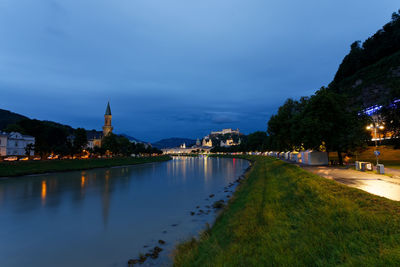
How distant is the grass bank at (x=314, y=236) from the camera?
20.9 ft

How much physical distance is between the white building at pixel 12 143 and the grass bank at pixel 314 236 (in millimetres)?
91949

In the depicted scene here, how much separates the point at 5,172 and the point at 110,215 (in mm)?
40038

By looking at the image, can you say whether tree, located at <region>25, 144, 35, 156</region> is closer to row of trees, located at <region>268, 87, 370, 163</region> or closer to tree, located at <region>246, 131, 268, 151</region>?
row of trees, located at <region>268, 87, 370, 163</region>

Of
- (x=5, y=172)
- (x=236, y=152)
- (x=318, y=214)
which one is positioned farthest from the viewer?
(x=236, y=152)

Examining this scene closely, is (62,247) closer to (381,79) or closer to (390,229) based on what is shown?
(390,229)

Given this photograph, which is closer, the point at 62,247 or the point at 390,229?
the point at 390,229

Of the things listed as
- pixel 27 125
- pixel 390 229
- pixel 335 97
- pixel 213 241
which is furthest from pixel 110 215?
pixel 27 125

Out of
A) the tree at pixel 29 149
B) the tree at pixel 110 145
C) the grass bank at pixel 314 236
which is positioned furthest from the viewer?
the tree at pixel 110 145

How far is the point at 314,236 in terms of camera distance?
311 inches

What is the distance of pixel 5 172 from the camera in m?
45.3

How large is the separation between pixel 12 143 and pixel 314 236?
102311 millimetres

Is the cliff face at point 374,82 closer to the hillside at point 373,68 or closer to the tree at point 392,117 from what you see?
the hillside at point 373,68

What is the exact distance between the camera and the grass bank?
20.9ft

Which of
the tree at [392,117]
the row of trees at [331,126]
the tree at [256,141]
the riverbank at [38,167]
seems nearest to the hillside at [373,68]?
the tree at [256,141]
